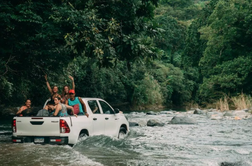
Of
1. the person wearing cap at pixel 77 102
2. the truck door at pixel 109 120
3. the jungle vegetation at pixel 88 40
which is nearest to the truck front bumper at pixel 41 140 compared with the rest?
the person wearing cap at pixel 77 102

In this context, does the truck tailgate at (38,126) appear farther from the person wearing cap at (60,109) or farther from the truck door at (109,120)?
the truck door at (109,120)

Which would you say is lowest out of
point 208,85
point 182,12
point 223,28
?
point 208,85

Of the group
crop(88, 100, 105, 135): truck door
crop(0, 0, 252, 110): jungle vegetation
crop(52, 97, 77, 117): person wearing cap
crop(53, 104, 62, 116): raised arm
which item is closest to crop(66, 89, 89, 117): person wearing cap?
crop(88, 100, 105, 135): truck door

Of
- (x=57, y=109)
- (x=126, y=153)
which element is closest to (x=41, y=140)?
(x=57, y=109)

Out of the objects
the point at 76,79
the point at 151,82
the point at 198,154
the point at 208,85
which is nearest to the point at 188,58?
the point at 151,82

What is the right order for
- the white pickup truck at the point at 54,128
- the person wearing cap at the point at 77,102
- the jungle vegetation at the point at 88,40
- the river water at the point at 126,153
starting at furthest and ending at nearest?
the jungle vegetation at the point at 88,40
the person wearing cap at the point at 77,102
the white pickup truck at the point at 54,128
the river water at the point at 126,153

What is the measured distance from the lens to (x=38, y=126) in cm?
1002

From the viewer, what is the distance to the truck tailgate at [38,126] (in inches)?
388

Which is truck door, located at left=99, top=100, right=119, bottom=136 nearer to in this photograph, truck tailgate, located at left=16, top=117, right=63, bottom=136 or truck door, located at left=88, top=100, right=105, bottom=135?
truck door, located at left=88, top=100, right=105, bottom=135

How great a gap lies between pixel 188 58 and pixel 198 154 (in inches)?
1593

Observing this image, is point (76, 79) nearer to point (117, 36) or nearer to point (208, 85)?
point (208, 85)

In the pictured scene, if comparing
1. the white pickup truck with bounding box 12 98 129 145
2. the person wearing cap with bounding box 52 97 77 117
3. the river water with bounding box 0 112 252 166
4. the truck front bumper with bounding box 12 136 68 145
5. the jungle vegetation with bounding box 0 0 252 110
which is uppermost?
the jungle vegetation with bounding box 0 0 252 110

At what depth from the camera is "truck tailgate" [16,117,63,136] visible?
9.85m

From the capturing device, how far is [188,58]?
164 ft
